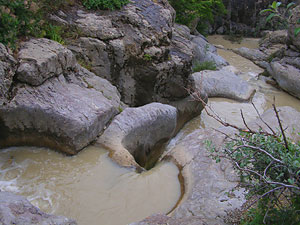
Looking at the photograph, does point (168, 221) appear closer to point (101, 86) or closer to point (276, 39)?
point (101, 86)

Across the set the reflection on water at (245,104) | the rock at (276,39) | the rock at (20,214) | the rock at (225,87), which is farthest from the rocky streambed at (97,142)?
the rock at (276,39)

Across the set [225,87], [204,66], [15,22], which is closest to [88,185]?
[15,22]

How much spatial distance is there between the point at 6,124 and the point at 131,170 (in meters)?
1.97

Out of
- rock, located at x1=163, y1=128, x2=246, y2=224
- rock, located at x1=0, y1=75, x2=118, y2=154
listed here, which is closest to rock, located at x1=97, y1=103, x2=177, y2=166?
rock, located at x1=0, y1=75, x2=118, y2=154

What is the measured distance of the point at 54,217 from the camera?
2.53m

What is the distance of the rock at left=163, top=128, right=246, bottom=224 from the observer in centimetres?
338

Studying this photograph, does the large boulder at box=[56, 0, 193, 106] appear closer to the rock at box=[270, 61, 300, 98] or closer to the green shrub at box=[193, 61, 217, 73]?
the green shrub at box=[193, 61, 217, 73]

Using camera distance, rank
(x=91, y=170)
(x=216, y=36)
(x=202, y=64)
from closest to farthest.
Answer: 1. (x=91, y=170)
2. (x=202, y=64)
3. (x=216, y=36)

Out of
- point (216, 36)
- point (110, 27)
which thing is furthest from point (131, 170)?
point (216, 36)

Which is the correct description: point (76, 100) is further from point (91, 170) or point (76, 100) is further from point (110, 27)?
point (110, 27)

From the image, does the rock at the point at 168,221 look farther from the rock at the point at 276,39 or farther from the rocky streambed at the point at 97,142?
the rock at the point at 276,39

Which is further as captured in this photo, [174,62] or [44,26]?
[174,62]

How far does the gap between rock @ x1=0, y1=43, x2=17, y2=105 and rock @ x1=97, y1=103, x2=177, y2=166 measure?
1593 millimetres

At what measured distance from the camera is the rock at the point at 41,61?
4.35 meters
